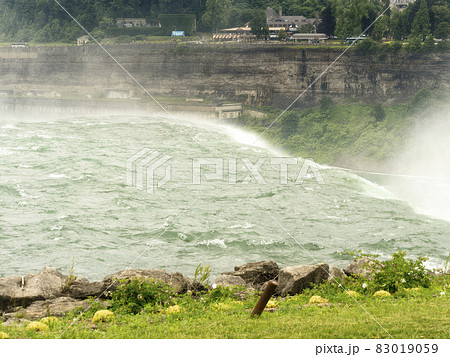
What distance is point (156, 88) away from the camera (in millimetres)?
57562

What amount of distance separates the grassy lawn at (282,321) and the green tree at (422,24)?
39.9m

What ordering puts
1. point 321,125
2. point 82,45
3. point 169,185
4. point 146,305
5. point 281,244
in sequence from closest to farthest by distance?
1. point 146,305
2. point 281,244
3. point 169,185
4. point 321,125
5. point 82,45

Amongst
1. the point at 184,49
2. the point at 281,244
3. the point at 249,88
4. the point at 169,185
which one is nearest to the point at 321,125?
the point at 249,88

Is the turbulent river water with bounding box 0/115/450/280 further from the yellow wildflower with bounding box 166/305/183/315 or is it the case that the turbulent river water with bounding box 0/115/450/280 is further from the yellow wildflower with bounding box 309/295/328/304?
the yellow wildflower with bounding box 309/295/328/304

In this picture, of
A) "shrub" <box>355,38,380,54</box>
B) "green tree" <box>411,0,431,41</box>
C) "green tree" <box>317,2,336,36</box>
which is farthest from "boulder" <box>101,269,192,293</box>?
"green tree" <box>317,2,336,36</box>

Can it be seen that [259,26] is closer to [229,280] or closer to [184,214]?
[184,214]

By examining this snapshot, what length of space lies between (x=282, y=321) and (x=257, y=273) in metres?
4.20

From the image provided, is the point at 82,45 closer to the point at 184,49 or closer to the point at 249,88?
the point at 184,49

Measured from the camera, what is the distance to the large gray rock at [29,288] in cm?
1072

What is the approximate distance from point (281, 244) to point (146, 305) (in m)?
8.43

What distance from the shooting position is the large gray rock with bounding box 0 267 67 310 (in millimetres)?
10719

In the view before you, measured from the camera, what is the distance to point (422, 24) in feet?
155

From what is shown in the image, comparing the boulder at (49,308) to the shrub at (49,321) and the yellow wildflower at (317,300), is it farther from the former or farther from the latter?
the yellow wildflower at (317,300)

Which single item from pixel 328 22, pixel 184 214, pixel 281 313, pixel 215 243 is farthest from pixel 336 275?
pixel 328 22
